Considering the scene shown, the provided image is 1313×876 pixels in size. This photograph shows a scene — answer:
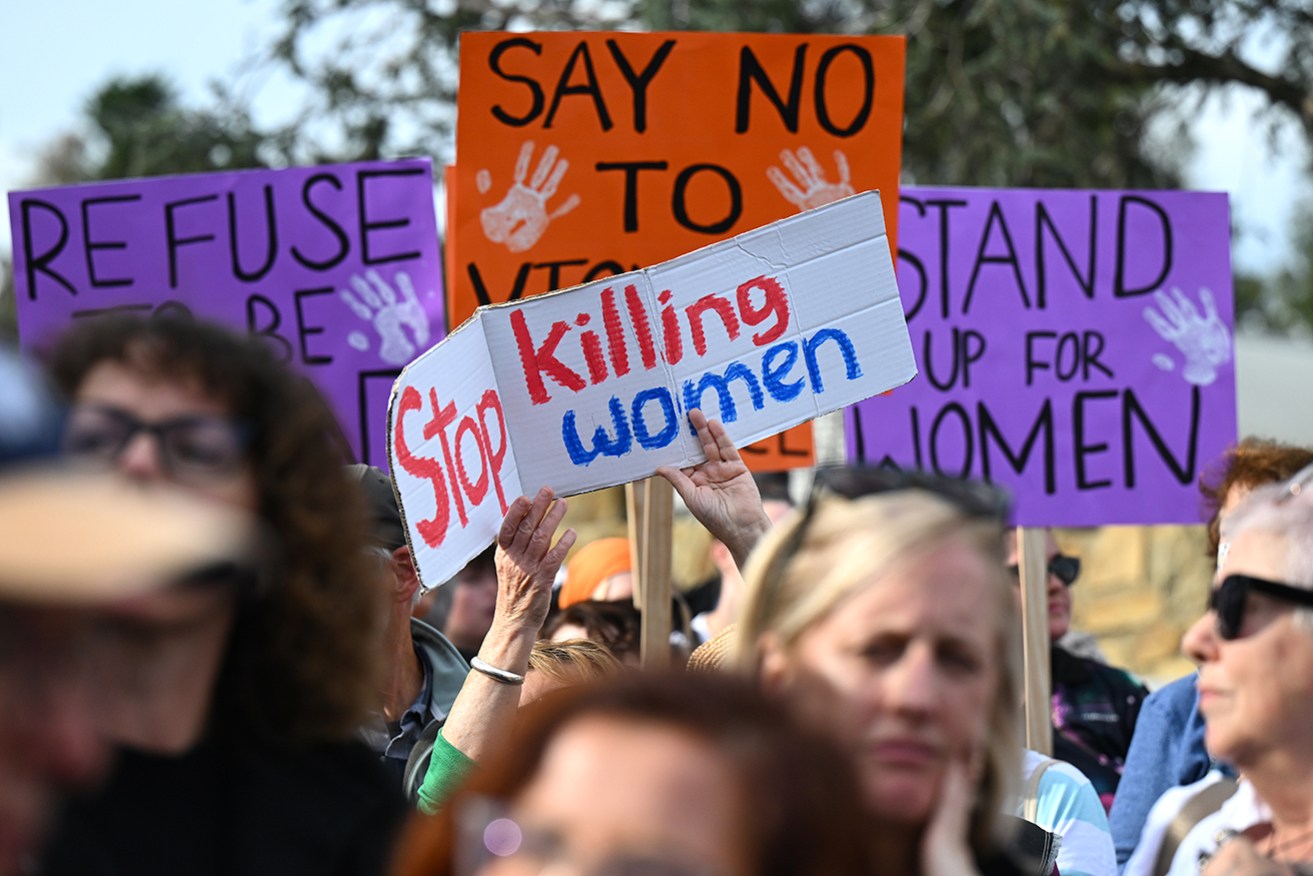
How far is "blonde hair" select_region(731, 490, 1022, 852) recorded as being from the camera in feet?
4.71

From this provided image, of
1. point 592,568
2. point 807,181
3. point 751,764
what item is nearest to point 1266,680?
point 751,764

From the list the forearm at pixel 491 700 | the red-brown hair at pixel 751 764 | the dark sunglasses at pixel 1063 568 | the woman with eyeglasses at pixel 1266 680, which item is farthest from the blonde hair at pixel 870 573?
the dark sunglasses at pixel 1063 568

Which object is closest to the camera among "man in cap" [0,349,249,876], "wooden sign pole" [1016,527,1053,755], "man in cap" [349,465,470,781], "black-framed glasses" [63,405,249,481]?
"man in cap" [0,349,249,876]

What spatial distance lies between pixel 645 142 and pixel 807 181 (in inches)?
16.1

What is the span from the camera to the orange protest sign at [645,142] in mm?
3852

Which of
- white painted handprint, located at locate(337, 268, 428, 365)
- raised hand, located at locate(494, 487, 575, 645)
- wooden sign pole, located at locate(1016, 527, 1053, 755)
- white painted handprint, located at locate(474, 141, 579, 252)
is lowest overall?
wooden sign pole, located at locate(1016, 527, 1053, 755)

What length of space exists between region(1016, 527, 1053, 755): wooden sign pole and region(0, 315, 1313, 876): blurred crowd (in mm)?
1535

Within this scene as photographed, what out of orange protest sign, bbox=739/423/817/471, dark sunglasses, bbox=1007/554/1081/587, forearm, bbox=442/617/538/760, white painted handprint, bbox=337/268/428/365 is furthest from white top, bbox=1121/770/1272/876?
white painted handprint, bbox=337/268/428/365

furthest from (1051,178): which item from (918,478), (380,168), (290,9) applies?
(918,478)

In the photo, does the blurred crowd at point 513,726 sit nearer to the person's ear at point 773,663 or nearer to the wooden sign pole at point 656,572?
the person's ear at point 773,663

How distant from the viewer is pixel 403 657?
9.57ft

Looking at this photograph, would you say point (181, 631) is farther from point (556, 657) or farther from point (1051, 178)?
point (1051, 178)

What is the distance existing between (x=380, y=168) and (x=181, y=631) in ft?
10.6

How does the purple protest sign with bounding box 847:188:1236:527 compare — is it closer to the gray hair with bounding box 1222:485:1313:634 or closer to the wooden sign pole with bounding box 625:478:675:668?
the wooden sign pole with bounding box 625:478:675:668
